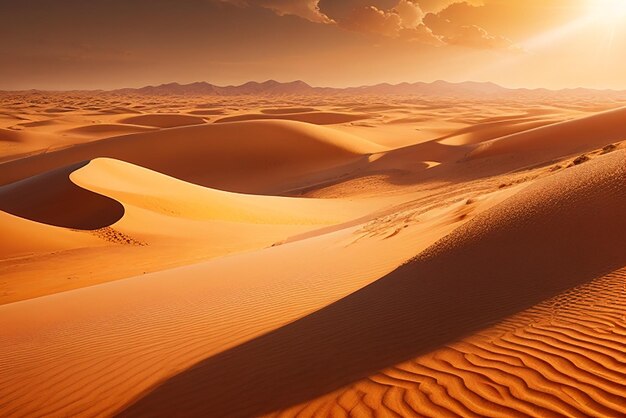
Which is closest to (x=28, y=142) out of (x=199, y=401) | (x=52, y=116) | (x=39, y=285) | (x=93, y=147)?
(x=93, y=147)

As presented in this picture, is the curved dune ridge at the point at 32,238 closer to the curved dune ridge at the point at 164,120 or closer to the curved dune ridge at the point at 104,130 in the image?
the curved dune ridge at the point at 104,130

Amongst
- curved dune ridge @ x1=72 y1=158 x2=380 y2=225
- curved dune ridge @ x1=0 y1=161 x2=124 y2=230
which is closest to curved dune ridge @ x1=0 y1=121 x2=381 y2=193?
curved dune ridge @ x1=72 y1=158 x2=380 y2=225

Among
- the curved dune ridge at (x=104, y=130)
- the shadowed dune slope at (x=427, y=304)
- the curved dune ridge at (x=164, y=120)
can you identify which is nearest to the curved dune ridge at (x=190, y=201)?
the shadowed dune slope at (x=427, y=304)

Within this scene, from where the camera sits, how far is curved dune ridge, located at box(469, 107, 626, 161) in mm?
24297

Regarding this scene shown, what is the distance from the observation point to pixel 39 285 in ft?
32.9

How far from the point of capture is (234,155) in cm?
3788

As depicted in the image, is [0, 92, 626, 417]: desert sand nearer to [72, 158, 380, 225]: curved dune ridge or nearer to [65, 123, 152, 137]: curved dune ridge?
[72, 158, 380, 225]: curved dune ridge

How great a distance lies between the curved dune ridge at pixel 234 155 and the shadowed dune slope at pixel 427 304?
2550 cm

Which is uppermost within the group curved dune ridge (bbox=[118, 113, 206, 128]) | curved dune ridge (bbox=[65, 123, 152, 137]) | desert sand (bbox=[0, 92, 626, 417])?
desert sand (bbox=[0, 92, 626, 417])

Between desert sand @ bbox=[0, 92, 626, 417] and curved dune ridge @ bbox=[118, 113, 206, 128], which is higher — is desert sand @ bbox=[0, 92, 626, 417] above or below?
above

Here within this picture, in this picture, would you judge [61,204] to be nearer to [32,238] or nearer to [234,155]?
[32,238]

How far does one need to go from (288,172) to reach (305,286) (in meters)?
28.8

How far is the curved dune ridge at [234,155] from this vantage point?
34384mm

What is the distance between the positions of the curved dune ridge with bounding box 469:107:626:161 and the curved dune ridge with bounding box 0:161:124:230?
20.0 metres
